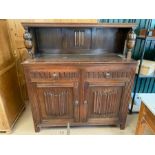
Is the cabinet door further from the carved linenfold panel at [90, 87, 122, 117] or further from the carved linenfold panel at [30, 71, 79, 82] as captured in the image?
the carved linenfold panel at [90, 87, 122, 117]

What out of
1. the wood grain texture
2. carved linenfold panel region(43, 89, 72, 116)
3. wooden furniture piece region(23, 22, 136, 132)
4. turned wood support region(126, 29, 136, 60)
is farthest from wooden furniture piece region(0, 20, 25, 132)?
the wood grain texture

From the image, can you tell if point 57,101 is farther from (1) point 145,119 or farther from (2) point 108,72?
(1) point 145,119

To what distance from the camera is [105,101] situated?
152 centimetres

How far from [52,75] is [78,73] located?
0.87 ft

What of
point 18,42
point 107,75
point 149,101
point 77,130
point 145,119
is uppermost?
point 18,42

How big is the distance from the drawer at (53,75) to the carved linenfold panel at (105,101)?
277mm

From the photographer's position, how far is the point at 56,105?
1.52m

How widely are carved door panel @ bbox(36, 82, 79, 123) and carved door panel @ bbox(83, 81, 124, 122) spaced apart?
124 millimetres

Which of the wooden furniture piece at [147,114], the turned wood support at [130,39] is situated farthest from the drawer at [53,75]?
the wooden furniture piece at [147,114]

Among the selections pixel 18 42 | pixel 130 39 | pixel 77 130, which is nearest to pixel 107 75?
pixel 130 39

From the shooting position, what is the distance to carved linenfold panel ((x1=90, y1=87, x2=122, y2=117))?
1473mm
